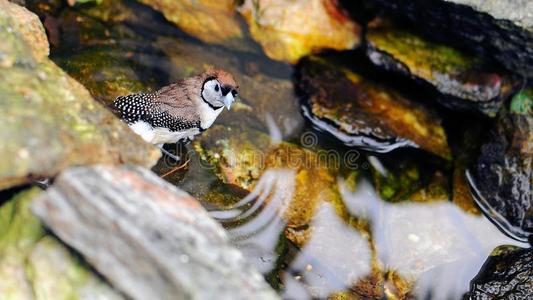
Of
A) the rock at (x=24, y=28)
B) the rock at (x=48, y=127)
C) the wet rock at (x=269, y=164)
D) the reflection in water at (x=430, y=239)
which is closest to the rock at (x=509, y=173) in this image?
the reflection in water at (x=430, y=239)

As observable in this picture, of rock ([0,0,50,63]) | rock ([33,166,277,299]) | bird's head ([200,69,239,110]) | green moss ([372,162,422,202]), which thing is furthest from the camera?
green moss ([372,162,422,202])

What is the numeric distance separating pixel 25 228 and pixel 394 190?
11.9 ft

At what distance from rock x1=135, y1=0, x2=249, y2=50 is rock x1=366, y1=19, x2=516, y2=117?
1626mm

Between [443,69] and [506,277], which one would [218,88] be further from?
[506,277]

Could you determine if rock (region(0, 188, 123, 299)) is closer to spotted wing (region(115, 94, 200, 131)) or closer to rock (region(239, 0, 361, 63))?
spotted wing (region(115, 94, 200, 131))

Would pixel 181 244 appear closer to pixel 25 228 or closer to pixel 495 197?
pixel 25 228

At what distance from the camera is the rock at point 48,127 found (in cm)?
320

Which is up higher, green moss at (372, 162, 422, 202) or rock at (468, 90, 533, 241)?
rock at (468, 90, 533, 241)

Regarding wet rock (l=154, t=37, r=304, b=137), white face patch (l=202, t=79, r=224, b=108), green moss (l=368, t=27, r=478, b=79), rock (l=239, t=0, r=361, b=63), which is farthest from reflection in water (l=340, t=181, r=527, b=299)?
rock (l=239, t=0, r=361, b=63)

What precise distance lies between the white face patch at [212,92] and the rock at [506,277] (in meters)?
2.87

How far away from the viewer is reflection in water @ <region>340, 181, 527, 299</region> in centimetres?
521

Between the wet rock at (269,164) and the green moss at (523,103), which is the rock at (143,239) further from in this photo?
the green moss at (523,103)

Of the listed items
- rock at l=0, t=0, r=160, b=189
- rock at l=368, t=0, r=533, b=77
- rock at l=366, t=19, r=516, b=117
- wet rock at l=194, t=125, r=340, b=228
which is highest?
rock at l=368, t=0, r=533, b=77

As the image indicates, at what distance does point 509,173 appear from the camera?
5.65 m
